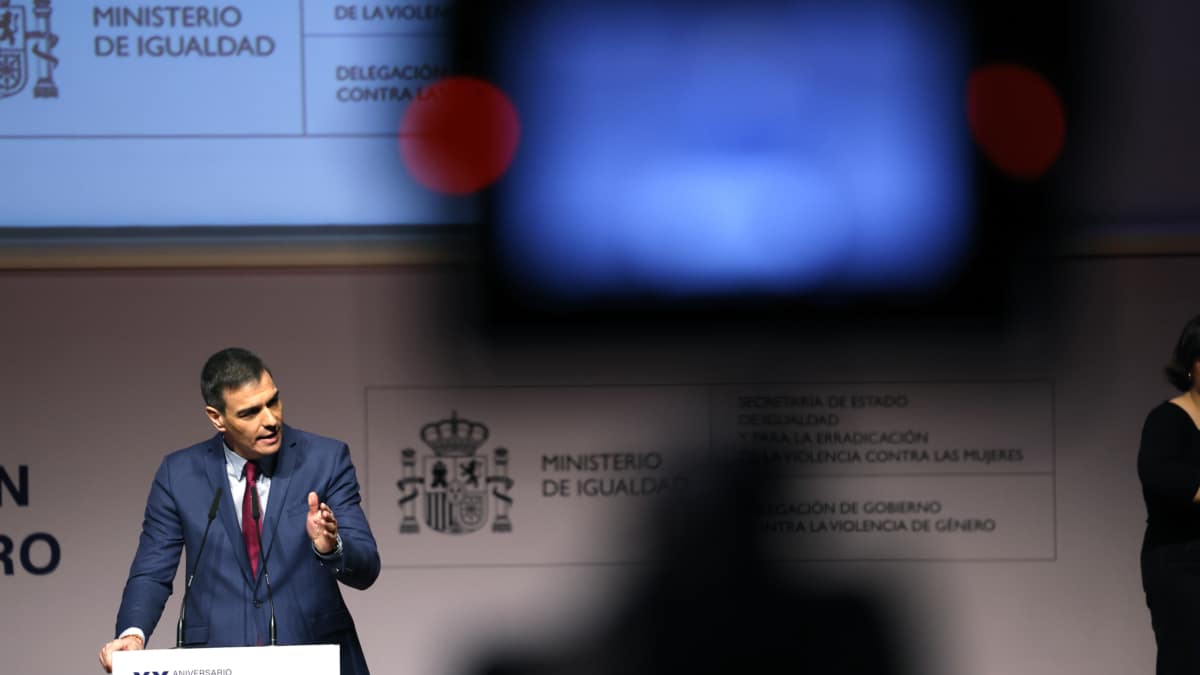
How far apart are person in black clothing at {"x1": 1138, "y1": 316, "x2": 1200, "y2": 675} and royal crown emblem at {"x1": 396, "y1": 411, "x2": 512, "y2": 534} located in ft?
5.91

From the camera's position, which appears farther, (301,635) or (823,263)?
(823,263)

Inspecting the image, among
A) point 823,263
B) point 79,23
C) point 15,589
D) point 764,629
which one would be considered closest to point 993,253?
point 823,263

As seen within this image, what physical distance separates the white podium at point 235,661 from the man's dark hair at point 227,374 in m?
0.47

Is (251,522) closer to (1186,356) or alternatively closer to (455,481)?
(455,481)

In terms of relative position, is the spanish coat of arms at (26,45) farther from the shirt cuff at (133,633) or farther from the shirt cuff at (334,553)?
the shirt cuff at (334,553)

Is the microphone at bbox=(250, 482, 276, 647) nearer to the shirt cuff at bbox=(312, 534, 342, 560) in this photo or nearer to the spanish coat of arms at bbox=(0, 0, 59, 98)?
the shirt cuff at bbox=(312, 534, 342, 560)

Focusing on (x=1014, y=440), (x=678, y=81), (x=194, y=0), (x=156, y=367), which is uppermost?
(x=194, y=0)

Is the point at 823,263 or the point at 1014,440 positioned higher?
the point at 823,263

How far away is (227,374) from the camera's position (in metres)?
2.34

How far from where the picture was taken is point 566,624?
3801 mm

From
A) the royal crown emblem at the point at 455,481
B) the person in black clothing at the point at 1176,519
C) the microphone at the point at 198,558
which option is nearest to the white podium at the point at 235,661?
the microphone at the point at 198,558

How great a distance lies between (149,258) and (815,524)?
2144mm

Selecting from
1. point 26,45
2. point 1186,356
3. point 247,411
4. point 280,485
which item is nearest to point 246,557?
point 280,485

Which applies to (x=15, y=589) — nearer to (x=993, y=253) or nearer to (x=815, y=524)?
(x=815, y=524)
